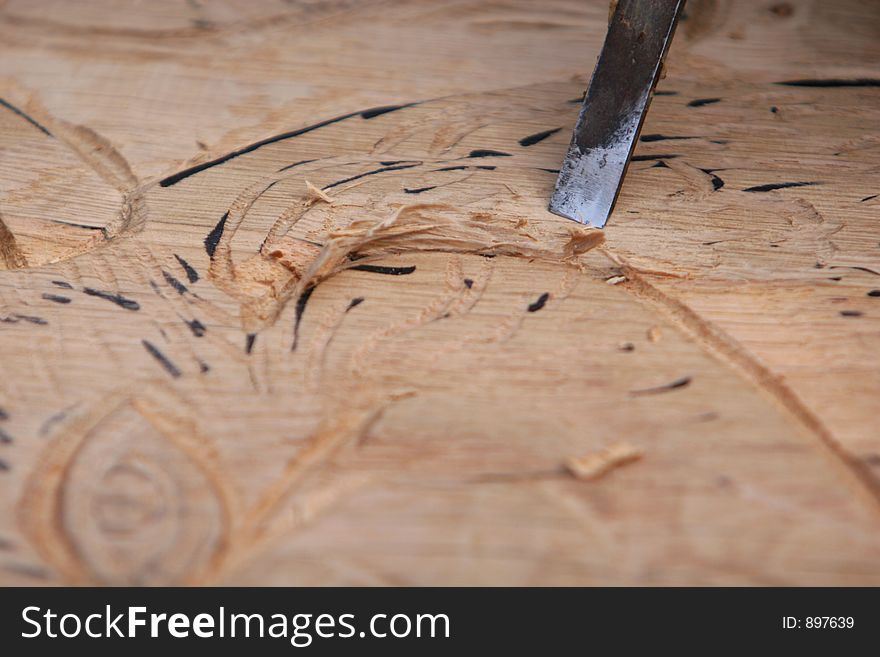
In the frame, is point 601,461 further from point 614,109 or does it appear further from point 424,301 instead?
point 614,109

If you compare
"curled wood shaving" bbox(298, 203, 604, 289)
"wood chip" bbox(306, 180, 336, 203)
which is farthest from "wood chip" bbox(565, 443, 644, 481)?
"wood chip" bbox(306, 180, 336, 203)

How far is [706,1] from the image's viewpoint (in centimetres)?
155

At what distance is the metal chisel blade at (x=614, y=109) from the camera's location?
41.4 inches

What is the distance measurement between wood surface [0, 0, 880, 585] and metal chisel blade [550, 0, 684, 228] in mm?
45

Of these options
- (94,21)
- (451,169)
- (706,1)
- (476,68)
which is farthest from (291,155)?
(706,1)

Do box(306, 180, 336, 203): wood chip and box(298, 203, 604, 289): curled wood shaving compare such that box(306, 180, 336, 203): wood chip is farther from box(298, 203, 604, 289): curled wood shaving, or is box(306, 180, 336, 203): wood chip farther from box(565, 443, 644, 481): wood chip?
box(565, 443, 644, 481): wood chip

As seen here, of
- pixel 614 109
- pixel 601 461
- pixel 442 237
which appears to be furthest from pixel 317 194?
pixel 601 461

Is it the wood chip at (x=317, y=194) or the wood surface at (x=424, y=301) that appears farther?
the wood chip at (x=317, y=194)

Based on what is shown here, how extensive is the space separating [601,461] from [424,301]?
1.07ft

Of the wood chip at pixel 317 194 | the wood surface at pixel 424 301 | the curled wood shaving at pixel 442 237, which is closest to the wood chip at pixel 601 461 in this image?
the wood surface at pixel 424 301

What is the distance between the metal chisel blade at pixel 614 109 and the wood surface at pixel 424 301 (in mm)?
45

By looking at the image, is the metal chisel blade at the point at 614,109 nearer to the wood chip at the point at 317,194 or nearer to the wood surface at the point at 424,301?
the wood surface at the point at 424,301

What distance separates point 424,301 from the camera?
3.33 ft

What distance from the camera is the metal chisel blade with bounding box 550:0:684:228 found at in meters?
1.05
